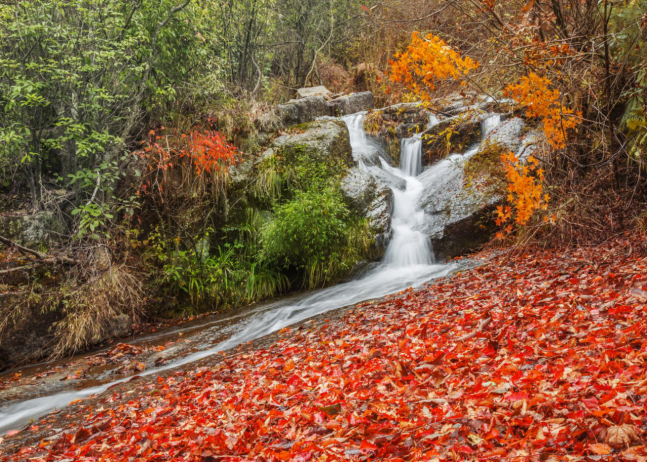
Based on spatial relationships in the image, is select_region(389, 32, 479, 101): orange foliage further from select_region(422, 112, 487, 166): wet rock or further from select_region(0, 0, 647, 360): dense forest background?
select_region(422, 112, 487, 166): wet rock

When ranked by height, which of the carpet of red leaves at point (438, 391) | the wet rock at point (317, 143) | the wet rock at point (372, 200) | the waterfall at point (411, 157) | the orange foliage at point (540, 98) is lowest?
the carpet of red leaves at point (438, 391)

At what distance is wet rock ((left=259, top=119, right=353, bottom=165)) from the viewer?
29.8 feet

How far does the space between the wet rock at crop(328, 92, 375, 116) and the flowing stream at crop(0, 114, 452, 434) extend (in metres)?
3.07

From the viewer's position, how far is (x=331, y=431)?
2.69 meters

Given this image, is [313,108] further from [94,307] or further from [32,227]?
[94,307]

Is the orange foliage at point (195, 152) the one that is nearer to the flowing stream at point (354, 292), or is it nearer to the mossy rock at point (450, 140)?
the flowing stream at point (354, 292)

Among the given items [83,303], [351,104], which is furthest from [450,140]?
[83,303]

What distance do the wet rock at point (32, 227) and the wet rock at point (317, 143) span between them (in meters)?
3.91

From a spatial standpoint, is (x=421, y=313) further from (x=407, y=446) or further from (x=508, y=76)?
(x=508, y=76)

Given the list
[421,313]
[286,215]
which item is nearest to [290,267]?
[286,215]

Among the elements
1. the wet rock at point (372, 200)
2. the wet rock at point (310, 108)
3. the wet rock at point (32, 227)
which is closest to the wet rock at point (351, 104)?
the wet rock at point (310, 108)

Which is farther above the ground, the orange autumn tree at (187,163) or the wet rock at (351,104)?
the wet rock at (351,104)

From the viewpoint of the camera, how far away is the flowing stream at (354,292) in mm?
4711

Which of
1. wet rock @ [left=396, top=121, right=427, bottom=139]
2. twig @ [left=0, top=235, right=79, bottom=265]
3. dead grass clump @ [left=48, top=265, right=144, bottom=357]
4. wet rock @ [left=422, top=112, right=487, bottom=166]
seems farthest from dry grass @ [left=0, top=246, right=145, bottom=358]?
wet rock @ [left=396, top=121, right=427, bottom=139]
